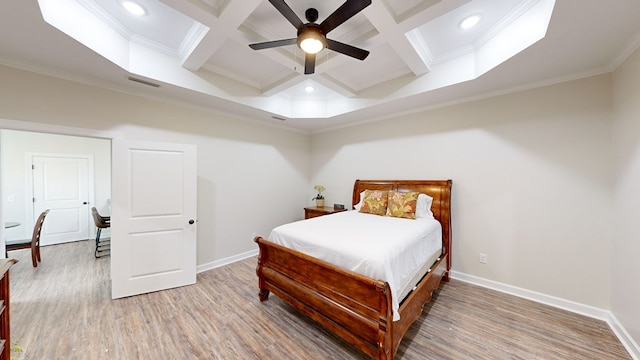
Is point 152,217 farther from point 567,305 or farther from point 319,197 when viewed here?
point 567,305

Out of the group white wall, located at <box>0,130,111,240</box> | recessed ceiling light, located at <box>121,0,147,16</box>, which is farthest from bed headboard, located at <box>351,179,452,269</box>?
white wall, located at <box>0,130,111,240</box>

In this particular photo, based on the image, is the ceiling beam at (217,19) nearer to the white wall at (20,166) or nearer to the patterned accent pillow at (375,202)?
the patterned accent pillow at (375,202)

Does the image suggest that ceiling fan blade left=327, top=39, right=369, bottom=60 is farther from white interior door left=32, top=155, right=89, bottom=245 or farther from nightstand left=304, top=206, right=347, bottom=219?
white interior door left=32, top=155, right=89, bottom=245

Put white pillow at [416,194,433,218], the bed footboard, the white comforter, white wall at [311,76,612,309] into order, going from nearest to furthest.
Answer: the bed footboard
the white comforter
white wall at [311,76,612,309]
white pillow at [416,194,433,218]

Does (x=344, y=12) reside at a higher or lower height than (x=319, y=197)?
higher

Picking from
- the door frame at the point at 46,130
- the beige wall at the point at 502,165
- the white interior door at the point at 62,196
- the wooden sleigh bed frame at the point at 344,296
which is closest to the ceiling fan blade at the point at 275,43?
the wooden sleigh bed frame at the point at 344,296

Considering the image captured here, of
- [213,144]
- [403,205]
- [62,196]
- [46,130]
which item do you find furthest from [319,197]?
[62,196]

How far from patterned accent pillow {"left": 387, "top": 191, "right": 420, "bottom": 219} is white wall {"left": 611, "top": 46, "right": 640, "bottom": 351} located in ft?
6.05

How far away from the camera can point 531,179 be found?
270 cm

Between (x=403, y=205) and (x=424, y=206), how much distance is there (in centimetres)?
35

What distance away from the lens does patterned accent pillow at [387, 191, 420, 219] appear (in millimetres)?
3130

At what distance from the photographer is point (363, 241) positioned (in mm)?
2041

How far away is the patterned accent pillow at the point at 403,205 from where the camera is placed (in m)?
3.13

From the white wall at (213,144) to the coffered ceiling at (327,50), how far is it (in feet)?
0.59
